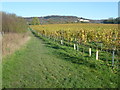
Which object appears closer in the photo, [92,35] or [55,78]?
[55,78]

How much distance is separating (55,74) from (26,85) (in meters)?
1.94

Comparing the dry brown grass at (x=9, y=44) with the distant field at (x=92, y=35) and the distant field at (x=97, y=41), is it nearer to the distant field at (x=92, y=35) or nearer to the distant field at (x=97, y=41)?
the distant field at (x=97, y=41)

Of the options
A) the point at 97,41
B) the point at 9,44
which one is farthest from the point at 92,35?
the point at 9,44

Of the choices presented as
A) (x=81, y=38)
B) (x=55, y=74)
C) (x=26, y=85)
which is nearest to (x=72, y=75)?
(x=55, y=74)

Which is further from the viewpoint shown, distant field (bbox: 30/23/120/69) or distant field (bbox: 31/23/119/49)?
distant field (bbox: 31/23/119/49)

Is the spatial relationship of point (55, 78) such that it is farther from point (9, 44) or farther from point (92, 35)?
point (92, 35)

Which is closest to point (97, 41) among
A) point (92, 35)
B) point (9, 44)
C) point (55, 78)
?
point (92, 35)

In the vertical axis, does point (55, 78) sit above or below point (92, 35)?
below

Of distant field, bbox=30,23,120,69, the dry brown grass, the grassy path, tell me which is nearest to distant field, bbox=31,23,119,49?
distant field, bbox=30,23,120,69

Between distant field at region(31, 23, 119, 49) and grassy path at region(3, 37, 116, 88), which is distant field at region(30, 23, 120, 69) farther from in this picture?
grassy path at region(3, 37, 116, 88)

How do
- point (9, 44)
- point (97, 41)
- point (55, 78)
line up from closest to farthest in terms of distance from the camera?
point (55, 78), point (9, 44), point (97, 41)

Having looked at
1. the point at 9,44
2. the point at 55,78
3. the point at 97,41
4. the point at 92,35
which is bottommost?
the point at 55,78

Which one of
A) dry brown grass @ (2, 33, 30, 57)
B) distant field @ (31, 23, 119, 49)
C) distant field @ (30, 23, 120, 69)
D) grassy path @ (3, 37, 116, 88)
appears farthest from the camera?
distant field @ (31, 23, 119, 49)

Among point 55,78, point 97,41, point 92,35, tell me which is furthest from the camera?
point 97,41
